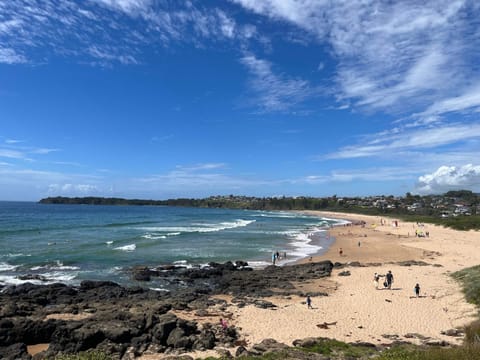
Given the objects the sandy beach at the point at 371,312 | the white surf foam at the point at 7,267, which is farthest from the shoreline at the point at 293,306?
the white surf foam at the point at 7,267

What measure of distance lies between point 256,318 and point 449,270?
17504 mm

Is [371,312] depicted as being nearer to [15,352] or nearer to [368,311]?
[368,311]

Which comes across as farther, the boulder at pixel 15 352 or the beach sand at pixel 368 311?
the beach sand at pixel 368 311

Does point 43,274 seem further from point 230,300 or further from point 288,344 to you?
point 288,344

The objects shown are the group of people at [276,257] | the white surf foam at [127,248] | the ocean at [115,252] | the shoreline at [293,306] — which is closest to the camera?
the shoreline at [293,306]

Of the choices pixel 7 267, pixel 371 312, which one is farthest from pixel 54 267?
pixel 371 312

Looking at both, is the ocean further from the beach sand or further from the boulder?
the boulder

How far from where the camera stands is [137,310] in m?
17.0

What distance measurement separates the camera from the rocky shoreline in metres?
12.8

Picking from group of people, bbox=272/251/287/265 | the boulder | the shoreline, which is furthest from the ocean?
the boulder

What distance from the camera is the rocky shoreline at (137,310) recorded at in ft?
42.1

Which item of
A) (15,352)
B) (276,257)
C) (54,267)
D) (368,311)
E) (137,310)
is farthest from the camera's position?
(276,257)

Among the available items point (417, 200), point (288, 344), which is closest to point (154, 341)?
point (288, 344)

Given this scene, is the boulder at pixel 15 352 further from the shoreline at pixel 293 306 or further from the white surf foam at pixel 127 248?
the white surf foam at pixel 127 248
